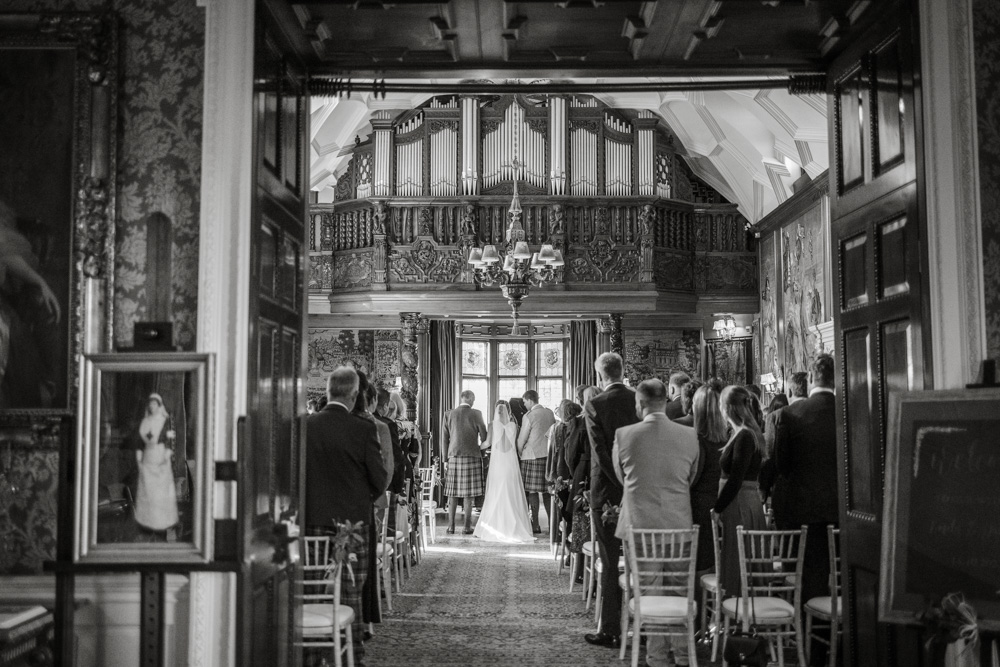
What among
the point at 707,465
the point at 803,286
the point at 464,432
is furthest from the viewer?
the point at 464,432

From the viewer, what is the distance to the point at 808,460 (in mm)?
5684

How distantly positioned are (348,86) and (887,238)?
256cm

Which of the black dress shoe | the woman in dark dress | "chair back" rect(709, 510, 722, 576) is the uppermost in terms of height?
the woman in dark dress

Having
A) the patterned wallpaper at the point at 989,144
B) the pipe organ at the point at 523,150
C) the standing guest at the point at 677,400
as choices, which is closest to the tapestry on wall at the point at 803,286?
the pipe organ at the point at 523,150

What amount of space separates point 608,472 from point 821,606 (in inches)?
60.9

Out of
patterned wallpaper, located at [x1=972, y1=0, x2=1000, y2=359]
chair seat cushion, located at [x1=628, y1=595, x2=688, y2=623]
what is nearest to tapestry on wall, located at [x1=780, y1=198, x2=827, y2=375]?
chair seat cushion, located at [x1=628, y1=595, x2=688, y2=623]

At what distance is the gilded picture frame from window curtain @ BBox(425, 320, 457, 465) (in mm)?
12923

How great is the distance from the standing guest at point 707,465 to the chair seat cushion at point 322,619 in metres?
2.14

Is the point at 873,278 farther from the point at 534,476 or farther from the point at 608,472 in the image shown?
the point at 534,476

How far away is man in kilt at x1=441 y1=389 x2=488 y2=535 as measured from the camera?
12320 millimetres

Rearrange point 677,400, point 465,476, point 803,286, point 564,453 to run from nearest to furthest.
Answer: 1. point 677,400
2. point 564,453
3. point 803,286
4. point 465,476

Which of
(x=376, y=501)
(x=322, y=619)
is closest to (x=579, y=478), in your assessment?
(x=376, y=501)

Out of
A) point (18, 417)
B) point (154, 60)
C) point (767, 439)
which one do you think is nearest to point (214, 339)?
point (18, 417)

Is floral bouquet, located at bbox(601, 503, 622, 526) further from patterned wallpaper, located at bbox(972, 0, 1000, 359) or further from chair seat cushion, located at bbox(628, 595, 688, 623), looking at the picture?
patterned wallpaper, located at bbox(972, 0, 1000, 359)
